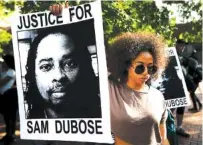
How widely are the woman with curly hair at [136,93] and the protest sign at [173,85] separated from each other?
1211mm

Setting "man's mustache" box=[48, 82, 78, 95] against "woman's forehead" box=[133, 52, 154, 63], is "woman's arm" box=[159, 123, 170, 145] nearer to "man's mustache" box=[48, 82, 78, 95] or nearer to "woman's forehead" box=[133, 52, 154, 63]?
"woman's forehead" box=[133, 52, 154, 63]

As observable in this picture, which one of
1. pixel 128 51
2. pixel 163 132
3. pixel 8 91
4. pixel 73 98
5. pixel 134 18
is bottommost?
pixel 163 132

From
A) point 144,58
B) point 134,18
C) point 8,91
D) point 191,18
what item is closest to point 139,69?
point 144,58

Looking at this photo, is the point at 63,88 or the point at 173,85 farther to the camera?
the point at 173,85

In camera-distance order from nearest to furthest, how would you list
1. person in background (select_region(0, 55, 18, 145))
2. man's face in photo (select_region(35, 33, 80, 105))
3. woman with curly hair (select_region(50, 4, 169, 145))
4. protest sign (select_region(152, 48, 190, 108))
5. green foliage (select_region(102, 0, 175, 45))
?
man's face in photo (select_region(35, 33, 80, 105))
woman with curly hair (select_region(50, 4, 169, 145))
protest sign (select_region(152, 48, 190, 108))
person in background (select_region(0, 55, 18, 145))
green foliage (select_region(102, 0, 175, 45))

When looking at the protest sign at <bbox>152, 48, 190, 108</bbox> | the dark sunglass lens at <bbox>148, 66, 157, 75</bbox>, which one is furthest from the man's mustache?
the protest sign at <bbox>152, 48, 190, 108</bbox>

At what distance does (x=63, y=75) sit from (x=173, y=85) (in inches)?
85.7

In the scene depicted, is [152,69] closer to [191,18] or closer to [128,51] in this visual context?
[128,51]

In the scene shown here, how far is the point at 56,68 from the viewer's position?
2125mm

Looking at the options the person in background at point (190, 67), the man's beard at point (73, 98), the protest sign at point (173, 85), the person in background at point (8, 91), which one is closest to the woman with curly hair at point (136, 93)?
the man's beard at point (73, 98)

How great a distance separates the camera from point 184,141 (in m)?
5.28

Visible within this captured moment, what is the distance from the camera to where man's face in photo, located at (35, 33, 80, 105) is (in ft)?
6.90

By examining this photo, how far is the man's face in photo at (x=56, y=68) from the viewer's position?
2.10m

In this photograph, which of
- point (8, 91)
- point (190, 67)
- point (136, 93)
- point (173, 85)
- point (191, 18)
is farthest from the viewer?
point (191, 18)
